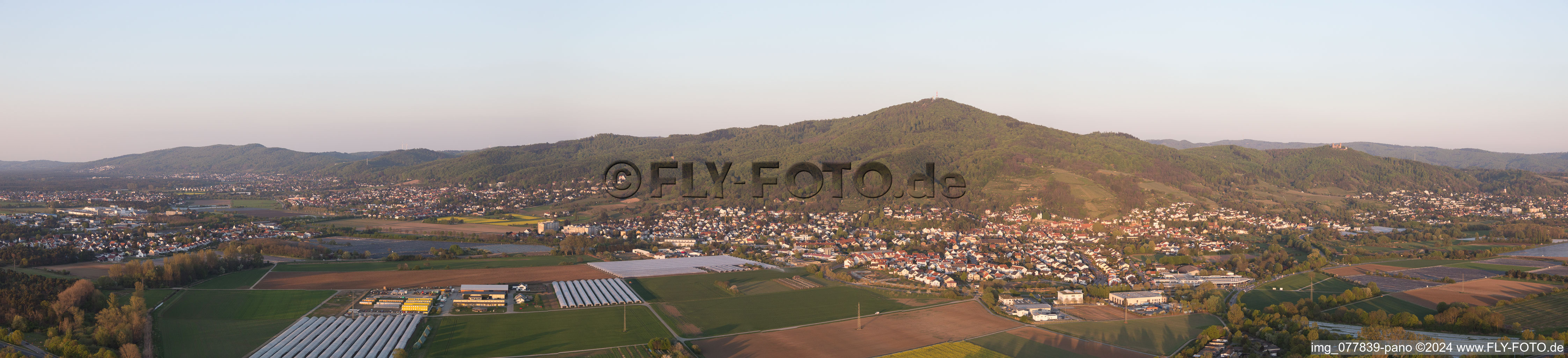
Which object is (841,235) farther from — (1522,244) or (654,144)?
(654,144)

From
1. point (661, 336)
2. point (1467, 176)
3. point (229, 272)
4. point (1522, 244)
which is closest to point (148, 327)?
point (229, 272)

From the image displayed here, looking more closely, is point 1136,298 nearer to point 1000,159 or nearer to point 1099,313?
point 1099,313

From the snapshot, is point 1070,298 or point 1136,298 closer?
point 1136,298

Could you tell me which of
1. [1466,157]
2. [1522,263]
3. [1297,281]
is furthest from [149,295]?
[1466,157]

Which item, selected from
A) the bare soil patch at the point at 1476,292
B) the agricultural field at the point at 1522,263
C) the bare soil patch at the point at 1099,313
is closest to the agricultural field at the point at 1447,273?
the bare soil patch at the point at 1476,292

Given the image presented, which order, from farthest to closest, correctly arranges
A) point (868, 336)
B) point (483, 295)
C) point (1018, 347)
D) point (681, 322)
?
point (483, 295) < point (681, 322) < point (868, 336) < point (1018, 347)

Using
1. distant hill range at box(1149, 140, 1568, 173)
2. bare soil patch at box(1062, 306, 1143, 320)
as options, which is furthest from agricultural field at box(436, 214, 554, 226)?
distant hill range at box(1149, 140, 1568, 173)
